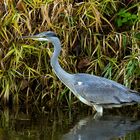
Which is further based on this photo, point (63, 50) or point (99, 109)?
point (63, 50)

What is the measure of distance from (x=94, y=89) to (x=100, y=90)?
0.27 feet

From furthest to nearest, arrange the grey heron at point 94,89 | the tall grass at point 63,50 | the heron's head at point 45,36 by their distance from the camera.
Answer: the tall grass at point 63,50
the heron's head at point 45,36
the grey heron at point 94,89

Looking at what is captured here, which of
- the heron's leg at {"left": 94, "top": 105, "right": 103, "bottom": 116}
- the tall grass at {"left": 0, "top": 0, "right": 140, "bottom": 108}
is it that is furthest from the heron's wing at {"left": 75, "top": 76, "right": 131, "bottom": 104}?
the tall grass at {"left": 0, "top": 0, "right": 140, "bottom": 108}

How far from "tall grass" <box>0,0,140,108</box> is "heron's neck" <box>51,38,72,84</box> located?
567 millimetres

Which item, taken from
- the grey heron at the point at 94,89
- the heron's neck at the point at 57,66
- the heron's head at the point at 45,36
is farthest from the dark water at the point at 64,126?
the heron's head at the point at 45,36

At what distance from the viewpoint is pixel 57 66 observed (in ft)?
25.7

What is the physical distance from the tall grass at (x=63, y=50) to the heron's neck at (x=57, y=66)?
0.57 meters

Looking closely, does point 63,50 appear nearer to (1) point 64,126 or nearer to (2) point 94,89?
(2) point 94,89

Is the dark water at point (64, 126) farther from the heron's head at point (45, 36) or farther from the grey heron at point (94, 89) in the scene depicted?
the heron's head at point (45, 36)

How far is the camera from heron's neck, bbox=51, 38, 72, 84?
25.7 feet

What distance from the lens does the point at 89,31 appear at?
8672 mm

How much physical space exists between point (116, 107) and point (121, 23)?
132cm

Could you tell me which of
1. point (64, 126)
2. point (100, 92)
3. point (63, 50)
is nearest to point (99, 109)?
point (100, 92)

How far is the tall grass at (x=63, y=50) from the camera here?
332 inches
